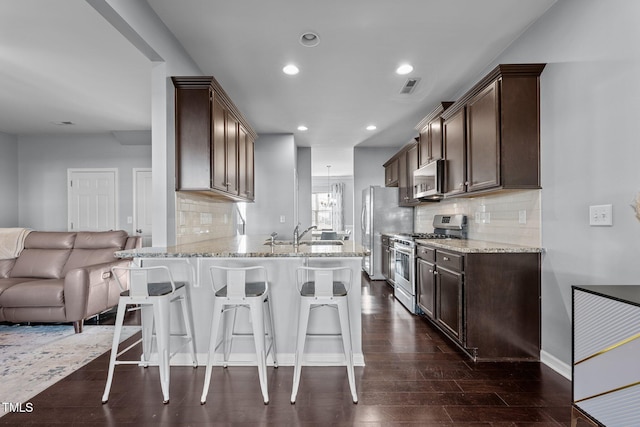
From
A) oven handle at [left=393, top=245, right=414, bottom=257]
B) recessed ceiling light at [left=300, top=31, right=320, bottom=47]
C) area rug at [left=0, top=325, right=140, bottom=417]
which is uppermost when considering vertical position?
recessed ceiling light at [left=300, top=31, right=320, bottom=47]

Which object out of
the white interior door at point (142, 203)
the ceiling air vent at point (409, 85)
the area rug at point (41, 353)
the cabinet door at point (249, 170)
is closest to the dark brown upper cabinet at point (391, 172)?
the ceiling air vent at point (409, 85)

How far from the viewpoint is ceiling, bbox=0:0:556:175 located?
2.38 metres

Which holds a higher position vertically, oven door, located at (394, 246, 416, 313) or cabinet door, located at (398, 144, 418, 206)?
cabinet door, located at (398, 144, 418, 206)

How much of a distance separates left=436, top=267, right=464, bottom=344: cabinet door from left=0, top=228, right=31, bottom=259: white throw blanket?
4883mm

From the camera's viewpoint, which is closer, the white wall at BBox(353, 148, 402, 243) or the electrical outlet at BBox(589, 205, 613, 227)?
the electrical outlet at BBox(589, 205, 613, 227)

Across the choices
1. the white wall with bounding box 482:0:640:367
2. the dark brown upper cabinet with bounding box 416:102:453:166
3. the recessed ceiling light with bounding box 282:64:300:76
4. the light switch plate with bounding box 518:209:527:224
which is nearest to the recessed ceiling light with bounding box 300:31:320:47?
the recessed ceiling light with bounding box 282:64:300:76

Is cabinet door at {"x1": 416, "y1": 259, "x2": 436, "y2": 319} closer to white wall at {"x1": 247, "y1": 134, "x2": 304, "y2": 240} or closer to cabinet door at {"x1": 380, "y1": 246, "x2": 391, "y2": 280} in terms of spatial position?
cabinet door at {"x1": 380, "y1": 246, "x2": 391, "y2": 280}

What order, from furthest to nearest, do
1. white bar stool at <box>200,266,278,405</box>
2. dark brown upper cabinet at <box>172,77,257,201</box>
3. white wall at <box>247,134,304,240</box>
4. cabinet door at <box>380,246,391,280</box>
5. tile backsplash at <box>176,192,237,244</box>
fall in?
white wall at <box>247,134,304,240</box> < cabinet door at <box>380,246,391,280</box> < tile backsplash at <box>176,192,237,244</box> < dark brown upper cabinet at <box>172,77,257,201</box> < white bar stool at <box>200,266,278,405</box>

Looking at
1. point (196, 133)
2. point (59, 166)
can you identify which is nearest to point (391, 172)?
point (196, 133)

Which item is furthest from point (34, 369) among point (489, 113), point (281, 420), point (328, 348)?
point (489, 113)

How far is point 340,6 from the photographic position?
2316 mm

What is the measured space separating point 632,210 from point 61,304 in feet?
15.3

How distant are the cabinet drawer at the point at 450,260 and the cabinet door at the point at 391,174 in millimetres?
2944

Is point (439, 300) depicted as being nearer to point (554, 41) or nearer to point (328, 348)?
point (328, 348)
